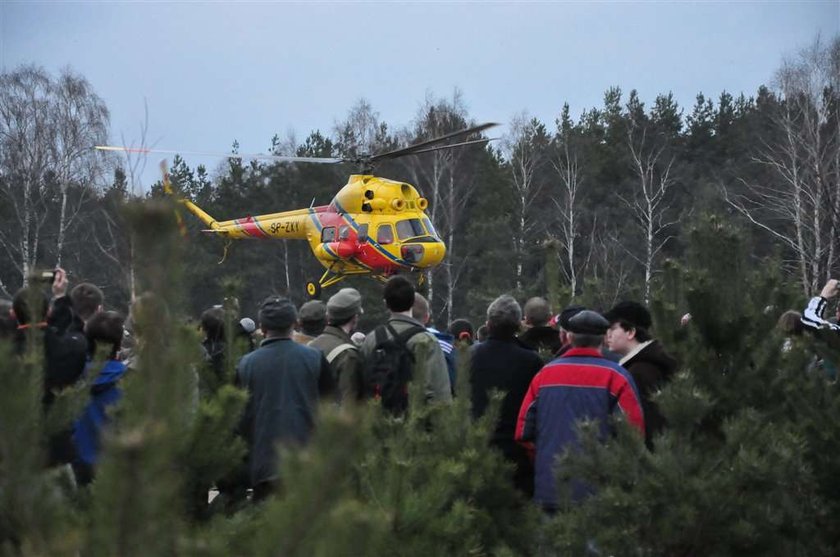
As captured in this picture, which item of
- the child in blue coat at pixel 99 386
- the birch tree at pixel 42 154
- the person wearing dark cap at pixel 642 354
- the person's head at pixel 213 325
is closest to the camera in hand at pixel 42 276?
the child in blue coat at pixel 99 386

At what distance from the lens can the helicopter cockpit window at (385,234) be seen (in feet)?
74.2

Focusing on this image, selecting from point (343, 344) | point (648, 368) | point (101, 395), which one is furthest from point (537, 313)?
point (101, 395)

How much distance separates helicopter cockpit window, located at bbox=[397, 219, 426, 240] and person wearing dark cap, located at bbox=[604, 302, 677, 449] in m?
17.5

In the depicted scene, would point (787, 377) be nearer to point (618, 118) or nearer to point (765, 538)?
point (765, 538)

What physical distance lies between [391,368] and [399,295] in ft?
1.40

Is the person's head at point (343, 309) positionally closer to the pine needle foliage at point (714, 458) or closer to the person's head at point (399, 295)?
the person's head at point (399, 295)

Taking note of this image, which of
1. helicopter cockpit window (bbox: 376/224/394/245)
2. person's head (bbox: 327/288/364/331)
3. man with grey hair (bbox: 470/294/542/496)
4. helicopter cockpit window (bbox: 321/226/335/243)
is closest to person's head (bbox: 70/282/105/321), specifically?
person's head (bbox: 327/288/364/331)

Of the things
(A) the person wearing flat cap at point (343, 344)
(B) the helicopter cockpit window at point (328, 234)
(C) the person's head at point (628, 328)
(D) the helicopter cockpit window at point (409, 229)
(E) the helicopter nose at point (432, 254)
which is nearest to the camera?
(C) the person's head at point (628, 328)

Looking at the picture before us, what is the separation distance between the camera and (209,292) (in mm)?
39625

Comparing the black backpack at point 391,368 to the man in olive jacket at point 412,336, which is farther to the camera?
the black backpack at point 391,368

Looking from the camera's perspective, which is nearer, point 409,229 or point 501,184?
point 409,229

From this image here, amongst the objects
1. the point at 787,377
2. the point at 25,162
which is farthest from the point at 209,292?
the point at 787,377

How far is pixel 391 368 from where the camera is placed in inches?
219

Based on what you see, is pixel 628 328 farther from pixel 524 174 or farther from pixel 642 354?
pixel 524 174
